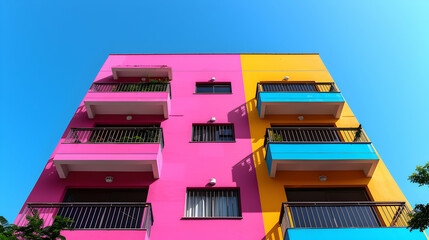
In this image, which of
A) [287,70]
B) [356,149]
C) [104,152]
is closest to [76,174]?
[104,152]

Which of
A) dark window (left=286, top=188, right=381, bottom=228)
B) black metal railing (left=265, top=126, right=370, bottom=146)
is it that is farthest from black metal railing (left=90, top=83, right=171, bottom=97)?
dark window (left=286, top=188, right=381, bottom=228)

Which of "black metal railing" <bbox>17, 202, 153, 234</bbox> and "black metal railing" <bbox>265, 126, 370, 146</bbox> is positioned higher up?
"black metal railing" <bbox>265, 126, 370, 146</bbox>

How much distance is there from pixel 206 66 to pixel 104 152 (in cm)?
920

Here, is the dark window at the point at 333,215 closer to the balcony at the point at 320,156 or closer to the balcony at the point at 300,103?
the balcony at the point at 320,156

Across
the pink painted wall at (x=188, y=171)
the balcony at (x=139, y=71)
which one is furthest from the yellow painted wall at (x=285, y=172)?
the balcony at (x=139, y=71)

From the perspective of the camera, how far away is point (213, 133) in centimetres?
1424

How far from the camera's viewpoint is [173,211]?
10.8 metres

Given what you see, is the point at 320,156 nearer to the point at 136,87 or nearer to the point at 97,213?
the point at 97,213

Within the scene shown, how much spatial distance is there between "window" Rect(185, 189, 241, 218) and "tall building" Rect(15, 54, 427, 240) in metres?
0.04

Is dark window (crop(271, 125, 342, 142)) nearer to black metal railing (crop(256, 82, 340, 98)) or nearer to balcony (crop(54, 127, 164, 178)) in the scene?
black metal railing (crop(256, 82, 340, 98))

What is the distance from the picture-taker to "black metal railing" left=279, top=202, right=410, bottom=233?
9.77 metres

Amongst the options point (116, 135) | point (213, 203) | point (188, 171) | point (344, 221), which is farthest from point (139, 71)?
point (344, 221)

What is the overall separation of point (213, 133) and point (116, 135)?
442cm

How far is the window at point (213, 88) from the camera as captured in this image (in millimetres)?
17078
